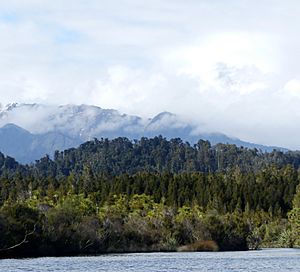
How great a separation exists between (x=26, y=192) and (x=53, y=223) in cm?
7565

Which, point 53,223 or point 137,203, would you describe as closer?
point 53,223

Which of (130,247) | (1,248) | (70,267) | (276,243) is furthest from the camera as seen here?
(276,243)

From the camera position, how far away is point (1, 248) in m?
85.9

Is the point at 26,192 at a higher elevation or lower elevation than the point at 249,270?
higher

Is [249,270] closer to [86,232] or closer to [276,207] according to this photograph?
[86,232]

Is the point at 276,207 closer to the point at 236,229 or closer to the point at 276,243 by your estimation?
the point at 276,243

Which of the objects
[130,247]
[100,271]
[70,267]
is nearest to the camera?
[100,271]

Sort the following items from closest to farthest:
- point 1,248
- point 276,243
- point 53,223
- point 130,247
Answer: point 1,248, point 53,223, point 130,247, point 276,243

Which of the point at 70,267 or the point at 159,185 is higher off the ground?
the point at 159,185

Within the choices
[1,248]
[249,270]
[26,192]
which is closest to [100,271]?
[249,270]

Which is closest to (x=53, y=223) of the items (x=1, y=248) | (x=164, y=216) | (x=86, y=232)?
(x=86, y=232)

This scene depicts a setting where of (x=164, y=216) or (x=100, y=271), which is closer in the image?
(x=100, y=271)

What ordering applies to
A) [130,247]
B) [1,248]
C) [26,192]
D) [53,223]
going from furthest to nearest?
[26,192] → [130,247] → [53,223] → [1,248]

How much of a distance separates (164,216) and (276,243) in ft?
93.4
